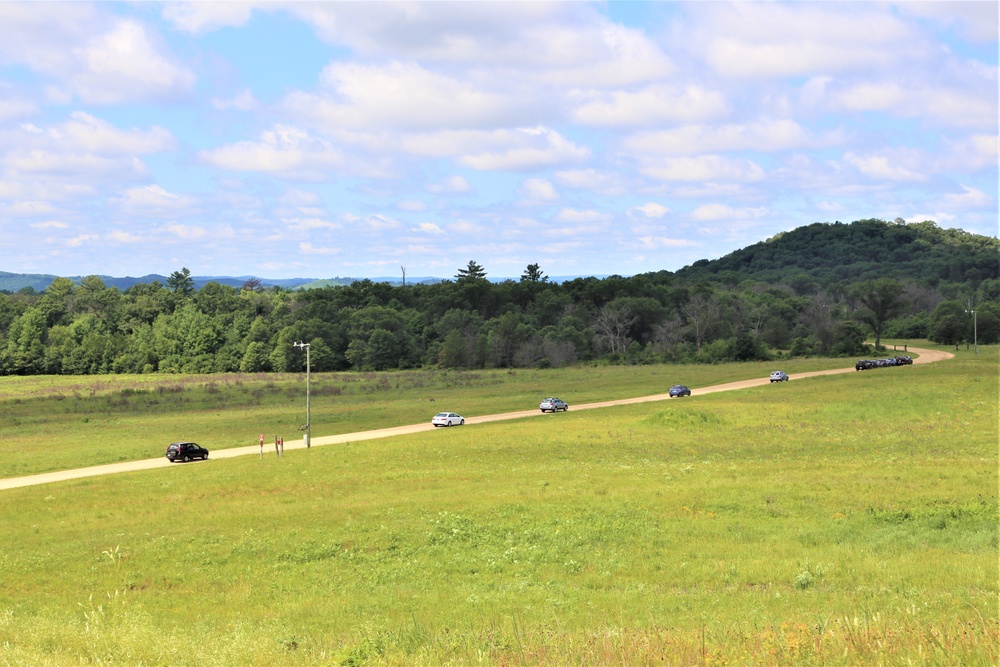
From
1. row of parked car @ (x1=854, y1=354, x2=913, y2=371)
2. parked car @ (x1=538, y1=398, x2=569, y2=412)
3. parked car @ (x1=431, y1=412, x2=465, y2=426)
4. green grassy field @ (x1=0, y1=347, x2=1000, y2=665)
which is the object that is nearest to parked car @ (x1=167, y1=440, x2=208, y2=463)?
green grassy field @ (x1=0, y1=347, x2=1000, y2=665)

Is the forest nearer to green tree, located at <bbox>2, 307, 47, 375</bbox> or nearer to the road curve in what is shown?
green tree, located at <bbox>2, 307, 47, 375</bbox>

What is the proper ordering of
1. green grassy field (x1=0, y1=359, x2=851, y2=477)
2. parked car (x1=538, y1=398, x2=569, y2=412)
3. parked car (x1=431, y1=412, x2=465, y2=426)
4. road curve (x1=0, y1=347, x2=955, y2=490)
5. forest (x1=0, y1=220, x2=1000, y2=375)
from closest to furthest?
road curve (x1=0, y1=347, x2=955, y2=490) → green grassy field (x1=0, y1=359, x2=851, y2=477) → parked car (x1=431, y1=412, x2=465, y2=426) → parked car (x1=538, y1=398, x2=569, y2=412) → forest (x1=0, y1=220, x2=1000, y2=375)

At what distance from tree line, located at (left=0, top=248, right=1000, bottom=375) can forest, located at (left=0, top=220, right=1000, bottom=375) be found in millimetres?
299

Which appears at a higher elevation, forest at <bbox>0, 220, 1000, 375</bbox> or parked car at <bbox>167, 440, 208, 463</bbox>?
forest at <bbox>0, 220, 1000, 375</bbox>

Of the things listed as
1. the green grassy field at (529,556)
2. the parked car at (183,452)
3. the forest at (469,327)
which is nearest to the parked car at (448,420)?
the green grassy field at (529,556)

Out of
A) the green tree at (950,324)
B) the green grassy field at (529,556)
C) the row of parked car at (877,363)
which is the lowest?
the green grassy field at (529,556)

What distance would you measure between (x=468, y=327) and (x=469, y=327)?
328mm

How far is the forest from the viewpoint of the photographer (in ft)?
506

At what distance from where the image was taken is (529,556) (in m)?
23.5

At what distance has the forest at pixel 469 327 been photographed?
15438cm

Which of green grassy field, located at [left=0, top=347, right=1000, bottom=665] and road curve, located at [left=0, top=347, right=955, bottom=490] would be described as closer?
green grassy field, located at [left=0, top=347, right=1000, bottom=665]

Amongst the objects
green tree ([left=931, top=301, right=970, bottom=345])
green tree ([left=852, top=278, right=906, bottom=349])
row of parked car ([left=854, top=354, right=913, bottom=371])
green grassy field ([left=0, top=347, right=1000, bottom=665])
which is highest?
green tree ([left=852, top=278, right=906, bottom=349])

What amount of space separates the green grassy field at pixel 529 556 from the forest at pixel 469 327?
104632mm

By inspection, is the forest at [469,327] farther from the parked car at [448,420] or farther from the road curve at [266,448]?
the parked car at [448,420]
